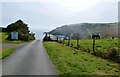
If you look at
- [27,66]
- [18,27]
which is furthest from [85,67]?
[18,27]

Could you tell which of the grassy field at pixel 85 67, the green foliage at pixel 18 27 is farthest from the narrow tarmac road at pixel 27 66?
the green foliage at pixel 18 27

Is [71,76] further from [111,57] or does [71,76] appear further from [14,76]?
[111,57]

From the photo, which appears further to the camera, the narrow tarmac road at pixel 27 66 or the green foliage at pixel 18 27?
the green foliage at pixel 18 27

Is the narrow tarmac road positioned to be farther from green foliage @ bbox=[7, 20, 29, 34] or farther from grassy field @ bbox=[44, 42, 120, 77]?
green foliage @ bbox=[7, 20, 29, 34]

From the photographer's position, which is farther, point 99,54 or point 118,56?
point 99,54

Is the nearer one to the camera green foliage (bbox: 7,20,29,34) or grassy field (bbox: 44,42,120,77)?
grassy field (bbox: 44,42,120,77)

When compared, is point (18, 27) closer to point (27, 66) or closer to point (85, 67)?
point (27, 66)

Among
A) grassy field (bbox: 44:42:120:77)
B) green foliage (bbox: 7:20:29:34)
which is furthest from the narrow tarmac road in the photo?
green foliage (bbox: 7:20:29:34)

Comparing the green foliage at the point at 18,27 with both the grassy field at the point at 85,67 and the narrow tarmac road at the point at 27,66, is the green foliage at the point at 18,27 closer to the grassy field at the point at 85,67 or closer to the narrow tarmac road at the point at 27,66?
the narrow tarmac road at the point at 27,66

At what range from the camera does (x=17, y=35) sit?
9100 centimetres

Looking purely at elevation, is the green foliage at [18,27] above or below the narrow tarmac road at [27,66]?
above

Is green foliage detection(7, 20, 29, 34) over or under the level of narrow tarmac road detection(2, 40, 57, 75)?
over

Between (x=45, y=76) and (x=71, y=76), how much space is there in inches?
54.7

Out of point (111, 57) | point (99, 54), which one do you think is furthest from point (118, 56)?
point (99, 54)
